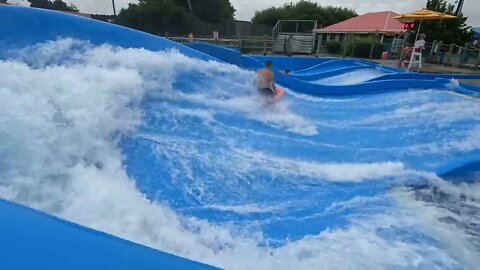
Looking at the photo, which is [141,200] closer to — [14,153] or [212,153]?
[14,153]

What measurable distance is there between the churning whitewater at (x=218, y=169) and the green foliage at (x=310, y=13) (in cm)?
3703

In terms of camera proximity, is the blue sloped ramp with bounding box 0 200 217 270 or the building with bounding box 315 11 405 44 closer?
the blue sloped ramp with bounding box 0 200 217 270

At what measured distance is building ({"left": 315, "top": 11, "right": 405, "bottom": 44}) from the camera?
22.7 metres

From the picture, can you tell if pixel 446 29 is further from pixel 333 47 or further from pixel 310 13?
pixel 310 13

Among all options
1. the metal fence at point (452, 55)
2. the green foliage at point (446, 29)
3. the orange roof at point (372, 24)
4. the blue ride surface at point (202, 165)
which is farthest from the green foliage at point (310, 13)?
the blue ride surface at point (202, 165)

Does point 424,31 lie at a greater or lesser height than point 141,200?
greater

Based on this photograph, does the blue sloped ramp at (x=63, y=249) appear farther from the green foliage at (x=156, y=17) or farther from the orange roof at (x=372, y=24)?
the green foliage at (x=156, y=17)

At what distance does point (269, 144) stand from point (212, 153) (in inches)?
34.9

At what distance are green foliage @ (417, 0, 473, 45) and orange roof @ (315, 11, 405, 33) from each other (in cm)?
682

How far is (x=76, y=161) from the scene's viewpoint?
10.3 feet

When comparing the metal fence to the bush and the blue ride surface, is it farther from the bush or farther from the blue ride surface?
the blue ride surface

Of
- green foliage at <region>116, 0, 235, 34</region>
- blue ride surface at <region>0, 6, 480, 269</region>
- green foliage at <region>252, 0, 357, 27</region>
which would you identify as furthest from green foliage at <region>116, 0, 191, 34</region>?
→ blue ride surface at <region>0, 6, 480, 269</region>

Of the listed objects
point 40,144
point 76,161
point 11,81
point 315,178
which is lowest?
point 315,178

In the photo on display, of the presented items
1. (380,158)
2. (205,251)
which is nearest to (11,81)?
(205,251)
